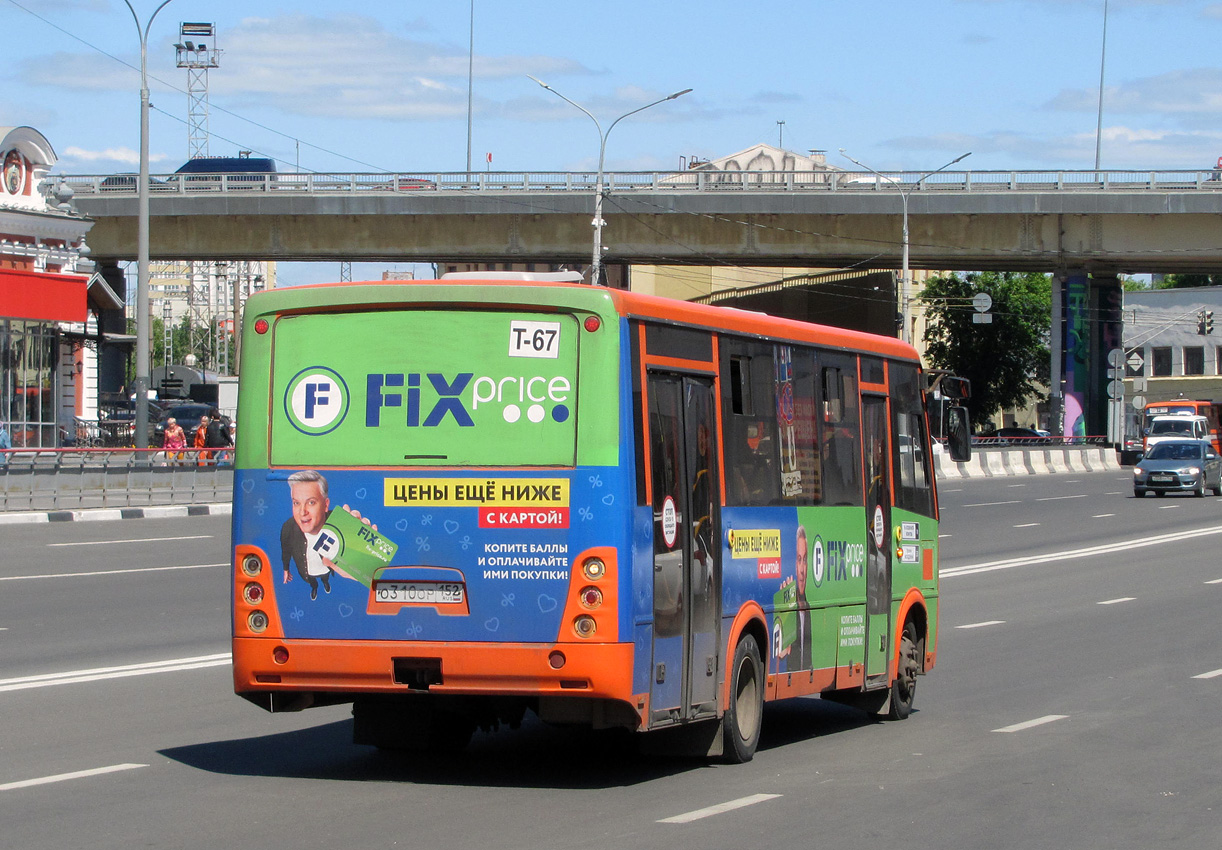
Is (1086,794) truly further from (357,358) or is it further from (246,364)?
(246,364)

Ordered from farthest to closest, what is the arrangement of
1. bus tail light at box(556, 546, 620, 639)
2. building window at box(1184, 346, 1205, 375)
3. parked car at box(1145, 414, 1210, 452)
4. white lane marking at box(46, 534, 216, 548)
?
building window at box(1184, 346, 1205, 375), parked car at box(1145, 414, 1210, 452), white lane marking at box(46, 534, 216, 548), bus tail light at box(556, 546, 620, 639)

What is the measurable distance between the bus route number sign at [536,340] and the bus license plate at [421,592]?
1163 millimetres

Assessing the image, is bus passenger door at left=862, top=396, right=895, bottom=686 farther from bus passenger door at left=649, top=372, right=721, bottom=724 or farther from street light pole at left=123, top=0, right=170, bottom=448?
street light pole at left=123, top=0, right=170, bottom=448

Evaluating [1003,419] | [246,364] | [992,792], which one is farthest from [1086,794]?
[1003,419]

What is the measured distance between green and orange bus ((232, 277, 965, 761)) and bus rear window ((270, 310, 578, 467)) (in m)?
0.01

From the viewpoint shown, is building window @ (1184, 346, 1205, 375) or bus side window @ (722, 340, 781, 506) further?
building window @ (1184, 346, 1205, 375)

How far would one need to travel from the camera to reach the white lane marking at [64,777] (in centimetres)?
792

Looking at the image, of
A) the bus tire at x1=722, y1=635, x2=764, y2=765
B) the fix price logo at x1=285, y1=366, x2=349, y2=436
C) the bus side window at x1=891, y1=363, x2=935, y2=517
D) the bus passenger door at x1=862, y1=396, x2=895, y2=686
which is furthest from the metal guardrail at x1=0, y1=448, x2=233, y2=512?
the bus tire at x1=722, y1=635, x2=764, y2=765

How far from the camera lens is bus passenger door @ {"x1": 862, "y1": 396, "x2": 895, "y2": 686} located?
35.2 feet

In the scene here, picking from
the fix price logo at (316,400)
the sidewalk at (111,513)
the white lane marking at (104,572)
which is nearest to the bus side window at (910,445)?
the fix price logo at (316,400)

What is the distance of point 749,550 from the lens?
9.02 m

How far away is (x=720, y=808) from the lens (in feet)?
25.1

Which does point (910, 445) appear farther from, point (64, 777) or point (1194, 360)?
point (1194, 360)

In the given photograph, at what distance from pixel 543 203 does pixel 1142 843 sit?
5009 centimetres
